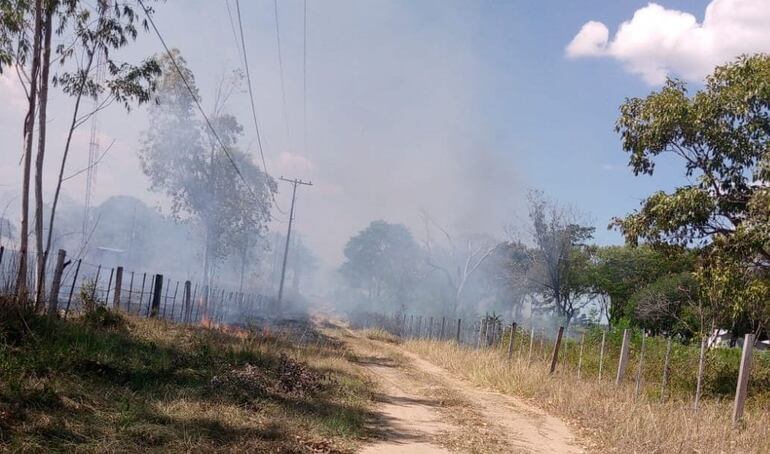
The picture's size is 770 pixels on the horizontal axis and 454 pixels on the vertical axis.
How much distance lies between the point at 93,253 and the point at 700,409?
42.1m

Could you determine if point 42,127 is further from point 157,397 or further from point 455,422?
point 455,422

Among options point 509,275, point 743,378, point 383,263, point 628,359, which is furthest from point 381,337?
point 383,263

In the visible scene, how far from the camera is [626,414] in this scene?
10.1m

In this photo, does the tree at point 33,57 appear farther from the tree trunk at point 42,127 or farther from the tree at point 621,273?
the tree at point 621,273

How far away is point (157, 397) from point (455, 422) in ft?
14.2

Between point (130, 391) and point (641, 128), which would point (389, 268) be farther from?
point (130, 391)

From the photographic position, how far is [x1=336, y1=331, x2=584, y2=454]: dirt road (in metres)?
8.15

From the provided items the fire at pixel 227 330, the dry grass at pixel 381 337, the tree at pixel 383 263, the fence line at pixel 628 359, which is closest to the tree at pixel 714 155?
the fence line at pixel 628 359

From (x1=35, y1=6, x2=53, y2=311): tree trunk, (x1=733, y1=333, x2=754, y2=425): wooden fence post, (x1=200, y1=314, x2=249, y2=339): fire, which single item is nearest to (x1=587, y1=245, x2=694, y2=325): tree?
(x1=200, y1=314, x2=249, y2=339): fire

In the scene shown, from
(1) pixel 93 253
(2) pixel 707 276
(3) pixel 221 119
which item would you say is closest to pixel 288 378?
(2) pixel 707 276

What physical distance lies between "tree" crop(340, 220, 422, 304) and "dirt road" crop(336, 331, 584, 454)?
50.0 metres

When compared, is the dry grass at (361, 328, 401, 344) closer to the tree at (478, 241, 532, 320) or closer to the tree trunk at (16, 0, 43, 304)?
the tree at (478, 241, 532, 320)

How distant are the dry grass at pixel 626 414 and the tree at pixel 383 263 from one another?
49349mm

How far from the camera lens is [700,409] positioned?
10.7 metres
